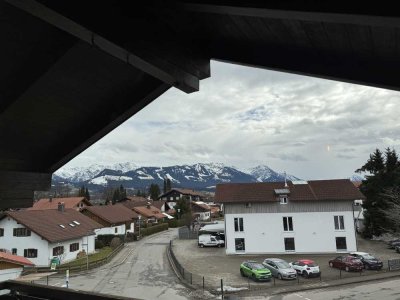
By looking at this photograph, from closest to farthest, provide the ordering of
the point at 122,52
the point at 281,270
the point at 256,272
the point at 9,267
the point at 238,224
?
1. the point at 122,52
2. the point at 9,267
3. the point at 256,272
4. the point at 281,270
5. the point at 238,224

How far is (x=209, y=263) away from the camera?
32875 mm

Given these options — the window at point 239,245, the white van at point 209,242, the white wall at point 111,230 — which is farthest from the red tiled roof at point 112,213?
the window at point 239,245

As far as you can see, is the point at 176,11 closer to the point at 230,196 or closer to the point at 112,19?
the point at 112,19

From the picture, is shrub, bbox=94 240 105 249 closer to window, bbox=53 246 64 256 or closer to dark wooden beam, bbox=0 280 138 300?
window, bbox=53 246 64 256

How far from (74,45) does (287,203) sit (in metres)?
37.0

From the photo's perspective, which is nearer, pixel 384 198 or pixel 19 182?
pixel 19 182

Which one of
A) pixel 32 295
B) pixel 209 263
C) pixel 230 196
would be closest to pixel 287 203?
pixel 230 196

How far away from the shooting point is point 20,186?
4.64m

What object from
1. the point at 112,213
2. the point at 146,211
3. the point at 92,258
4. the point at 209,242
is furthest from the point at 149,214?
the point at 92,258

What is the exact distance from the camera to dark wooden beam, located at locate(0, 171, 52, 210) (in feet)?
14.6

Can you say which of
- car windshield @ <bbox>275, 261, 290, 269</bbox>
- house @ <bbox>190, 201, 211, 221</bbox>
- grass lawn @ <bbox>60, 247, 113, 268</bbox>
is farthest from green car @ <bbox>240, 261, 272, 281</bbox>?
house @ <bbox>190, 201, 211, 221</bbox>

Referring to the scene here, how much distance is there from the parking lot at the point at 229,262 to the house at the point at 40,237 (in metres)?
11.3

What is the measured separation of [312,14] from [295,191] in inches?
1519

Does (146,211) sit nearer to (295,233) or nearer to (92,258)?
(92,258)
